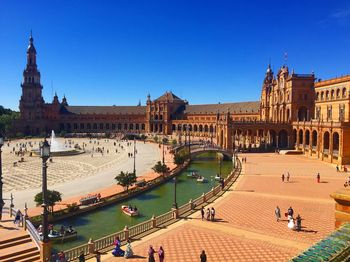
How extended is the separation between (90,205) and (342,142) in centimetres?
4343

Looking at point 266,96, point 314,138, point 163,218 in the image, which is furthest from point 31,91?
point 163,218

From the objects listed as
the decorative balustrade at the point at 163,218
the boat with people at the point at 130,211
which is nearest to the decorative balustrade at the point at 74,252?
A: the decorative balustrade at the point at 163,218

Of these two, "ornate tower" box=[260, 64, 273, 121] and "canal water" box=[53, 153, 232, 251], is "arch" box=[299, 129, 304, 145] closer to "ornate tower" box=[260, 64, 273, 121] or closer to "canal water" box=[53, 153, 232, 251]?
"ornate tower" box=[260, 64, 273, 121]

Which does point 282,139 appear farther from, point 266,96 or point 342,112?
point 266,96

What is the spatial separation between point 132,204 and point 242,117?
8219 centimetres

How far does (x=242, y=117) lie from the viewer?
367 ft

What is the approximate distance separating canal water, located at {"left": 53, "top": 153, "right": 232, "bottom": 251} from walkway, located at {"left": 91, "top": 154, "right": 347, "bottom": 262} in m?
5.21

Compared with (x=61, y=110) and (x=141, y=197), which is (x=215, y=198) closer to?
(x=141, y=197)

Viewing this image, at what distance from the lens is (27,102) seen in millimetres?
138250

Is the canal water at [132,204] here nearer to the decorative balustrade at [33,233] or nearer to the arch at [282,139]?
the decorative balustrade at [33,233]

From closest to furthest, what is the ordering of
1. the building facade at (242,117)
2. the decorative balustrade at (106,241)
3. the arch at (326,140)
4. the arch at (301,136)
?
the decorative balustrade at (106,241), the arch at (326,140), the building facade at (242,117), the arch at (301,136)

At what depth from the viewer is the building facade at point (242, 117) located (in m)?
66.7

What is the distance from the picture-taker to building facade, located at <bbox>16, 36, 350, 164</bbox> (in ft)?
219

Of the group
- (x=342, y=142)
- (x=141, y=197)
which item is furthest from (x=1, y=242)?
(x=342, y=142)
